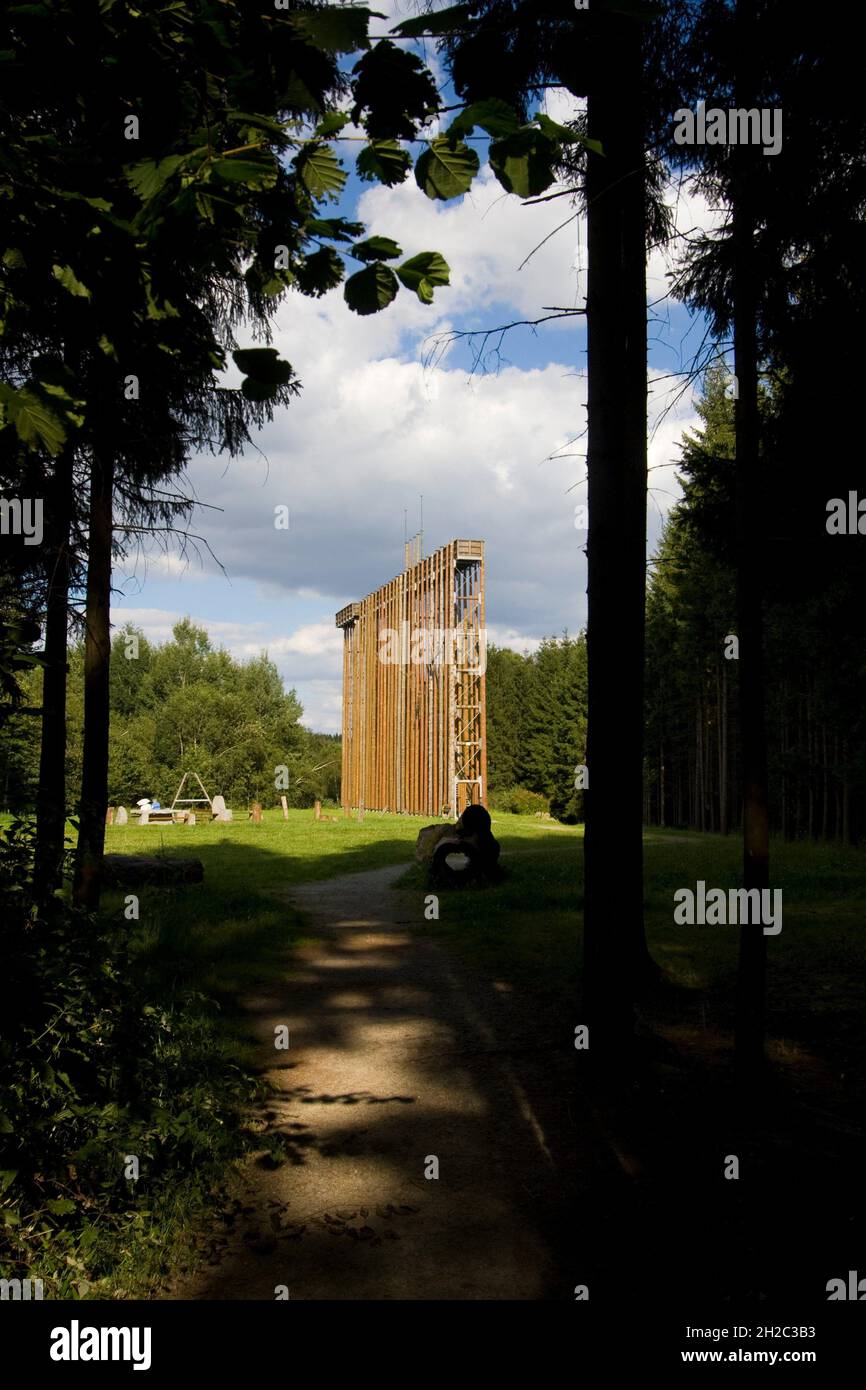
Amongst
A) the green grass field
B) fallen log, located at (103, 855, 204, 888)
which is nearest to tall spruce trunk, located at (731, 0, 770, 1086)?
the green grass field

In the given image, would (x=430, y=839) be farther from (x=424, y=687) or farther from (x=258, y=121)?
(x=424, y=687)

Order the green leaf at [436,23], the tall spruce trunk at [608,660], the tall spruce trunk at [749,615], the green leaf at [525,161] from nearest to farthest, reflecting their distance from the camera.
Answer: the green leaf at [436,23], the green leaf at [525,161], the tall spruce trunk at [749,615], the tall spruce trunk at [608,660]

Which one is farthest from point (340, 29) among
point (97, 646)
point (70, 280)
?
point (97, 646)

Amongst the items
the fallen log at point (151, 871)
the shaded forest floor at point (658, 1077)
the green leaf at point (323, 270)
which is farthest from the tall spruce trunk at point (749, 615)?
the fallen log at point (151, 871)

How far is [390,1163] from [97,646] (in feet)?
18.0

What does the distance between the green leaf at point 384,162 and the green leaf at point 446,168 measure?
8cm

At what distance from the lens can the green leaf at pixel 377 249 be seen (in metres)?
2.08

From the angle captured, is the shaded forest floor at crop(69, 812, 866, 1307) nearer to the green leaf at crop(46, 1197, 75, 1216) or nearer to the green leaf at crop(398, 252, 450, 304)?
the green leaf at crop(46, 1197, 75, 1216)

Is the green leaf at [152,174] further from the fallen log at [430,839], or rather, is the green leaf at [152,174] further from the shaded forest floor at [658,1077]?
the fallen log at [430,839]

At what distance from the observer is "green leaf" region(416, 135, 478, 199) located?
197cm

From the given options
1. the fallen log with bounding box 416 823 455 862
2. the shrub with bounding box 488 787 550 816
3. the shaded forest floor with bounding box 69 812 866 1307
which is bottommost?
the shrub with bounding box 488 787 550 816

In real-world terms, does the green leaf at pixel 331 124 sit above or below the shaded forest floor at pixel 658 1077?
above

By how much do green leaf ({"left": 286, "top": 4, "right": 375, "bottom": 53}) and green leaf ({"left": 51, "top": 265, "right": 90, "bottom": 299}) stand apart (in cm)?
104
